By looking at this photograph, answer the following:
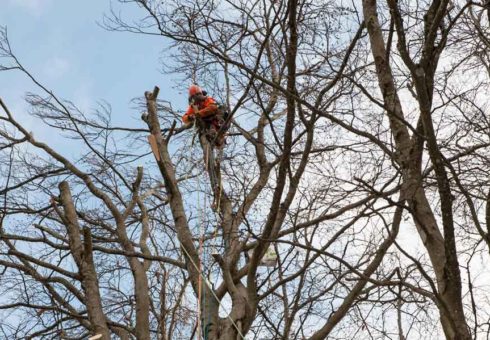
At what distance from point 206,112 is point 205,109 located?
0.15ft

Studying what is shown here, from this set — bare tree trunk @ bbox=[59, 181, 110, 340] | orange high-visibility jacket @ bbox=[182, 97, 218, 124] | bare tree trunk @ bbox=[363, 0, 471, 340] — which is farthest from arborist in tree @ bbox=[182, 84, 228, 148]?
bare tree trunk @ bbox=[363, 0, 471, 340]

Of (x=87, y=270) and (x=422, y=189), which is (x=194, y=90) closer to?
(x=87, y=270)

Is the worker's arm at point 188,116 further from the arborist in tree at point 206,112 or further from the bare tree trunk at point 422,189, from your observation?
the bare tree trunk at point 422,189

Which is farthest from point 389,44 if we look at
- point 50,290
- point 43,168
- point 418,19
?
point 43,168

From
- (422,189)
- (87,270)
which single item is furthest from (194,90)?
(422,189)

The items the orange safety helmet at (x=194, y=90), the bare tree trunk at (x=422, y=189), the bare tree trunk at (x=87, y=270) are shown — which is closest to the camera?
the bare tree trunk at (x=422, y=189)

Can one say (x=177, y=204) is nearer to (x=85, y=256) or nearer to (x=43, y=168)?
(x=85, y=256)

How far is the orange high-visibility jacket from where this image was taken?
693 cm

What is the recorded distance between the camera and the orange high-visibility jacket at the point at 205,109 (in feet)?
22.7

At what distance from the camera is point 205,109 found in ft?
22.8

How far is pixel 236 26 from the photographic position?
18.9 ft

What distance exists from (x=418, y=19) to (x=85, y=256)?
115 inches

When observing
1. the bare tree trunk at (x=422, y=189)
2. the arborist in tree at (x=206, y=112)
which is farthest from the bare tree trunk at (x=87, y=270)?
the bare tree trunk at (x=422, y=189)

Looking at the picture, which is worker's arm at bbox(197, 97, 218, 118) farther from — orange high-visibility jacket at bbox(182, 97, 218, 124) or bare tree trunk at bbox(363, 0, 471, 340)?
bare tree trunk at bbox(363, 0, 471, 340)
